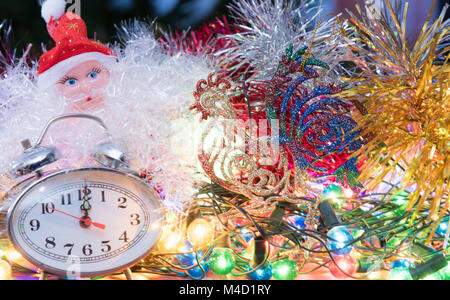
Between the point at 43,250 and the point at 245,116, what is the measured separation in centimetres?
50

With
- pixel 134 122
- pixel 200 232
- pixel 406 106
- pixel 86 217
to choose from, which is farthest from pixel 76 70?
pixel 406 106

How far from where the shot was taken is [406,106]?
33.4 inches

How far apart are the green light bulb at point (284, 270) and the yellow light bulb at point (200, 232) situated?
0.52 feet

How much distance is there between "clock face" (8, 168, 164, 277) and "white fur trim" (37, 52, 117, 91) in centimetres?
29

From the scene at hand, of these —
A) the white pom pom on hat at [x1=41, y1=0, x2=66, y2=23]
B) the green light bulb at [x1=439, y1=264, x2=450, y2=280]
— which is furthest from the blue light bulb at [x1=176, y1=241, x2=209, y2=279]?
the white pom pom on hat at [x1=41, y1=0, x2=66, y2=23]

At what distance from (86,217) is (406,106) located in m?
0.67

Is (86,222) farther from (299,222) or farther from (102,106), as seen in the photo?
(299,222)

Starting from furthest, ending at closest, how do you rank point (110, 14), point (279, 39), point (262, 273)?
point (110, 14) → point (279, 39) → point (262, 273)

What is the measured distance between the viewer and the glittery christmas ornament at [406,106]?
81cm

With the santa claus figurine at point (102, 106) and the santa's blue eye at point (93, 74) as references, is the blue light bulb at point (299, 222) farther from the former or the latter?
the santa's blue eye at point (93, 74)

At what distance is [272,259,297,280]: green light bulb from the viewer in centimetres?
91

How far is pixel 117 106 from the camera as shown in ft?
3.08

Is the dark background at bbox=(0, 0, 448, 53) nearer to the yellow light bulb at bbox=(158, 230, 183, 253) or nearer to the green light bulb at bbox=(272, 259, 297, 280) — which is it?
the yellow light bulb at bbox=(158, 230, 183, 253)
